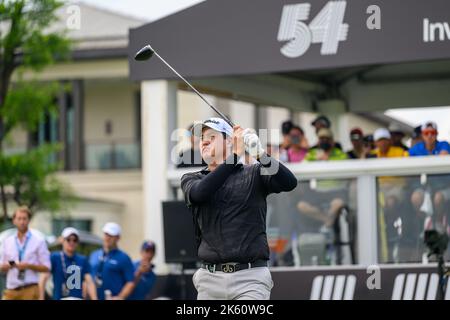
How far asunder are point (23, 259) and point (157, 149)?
192 centimetres

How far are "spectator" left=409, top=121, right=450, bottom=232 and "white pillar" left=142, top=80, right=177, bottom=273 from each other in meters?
2.81

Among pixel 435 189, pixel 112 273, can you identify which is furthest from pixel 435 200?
pixel 112 273

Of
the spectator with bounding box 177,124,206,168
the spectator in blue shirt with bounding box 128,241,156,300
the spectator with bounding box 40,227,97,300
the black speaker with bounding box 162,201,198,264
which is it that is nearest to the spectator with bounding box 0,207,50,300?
the spectator with bounding box 40,227,97,300

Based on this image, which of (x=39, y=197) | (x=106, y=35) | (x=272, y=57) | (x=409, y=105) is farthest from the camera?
(x=106, y=35)

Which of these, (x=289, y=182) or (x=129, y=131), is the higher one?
(x=129, y=131)

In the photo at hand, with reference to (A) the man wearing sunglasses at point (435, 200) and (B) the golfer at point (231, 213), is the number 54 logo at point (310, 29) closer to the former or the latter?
(A) the man wearing sunglasses at point (435, 200)

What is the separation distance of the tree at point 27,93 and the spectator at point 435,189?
21.5 feet

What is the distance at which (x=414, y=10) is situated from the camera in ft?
39.3

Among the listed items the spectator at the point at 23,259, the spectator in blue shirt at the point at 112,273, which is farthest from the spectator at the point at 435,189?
the spectator at the point at 23,259

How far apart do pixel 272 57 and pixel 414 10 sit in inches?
61.3

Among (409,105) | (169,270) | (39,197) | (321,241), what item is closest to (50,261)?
(169,270)

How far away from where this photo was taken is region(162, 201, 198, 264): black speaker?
13117 mm

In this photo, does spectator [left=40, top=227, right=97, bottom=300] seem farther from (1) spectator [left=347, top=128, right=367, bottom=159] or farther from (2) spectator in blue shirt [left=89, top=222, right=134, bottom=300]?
(1) spectator [left=347, top=128, right=367, bottom=159]

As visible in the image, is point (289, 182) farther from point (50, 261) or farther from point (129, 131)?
point (129, 131)
